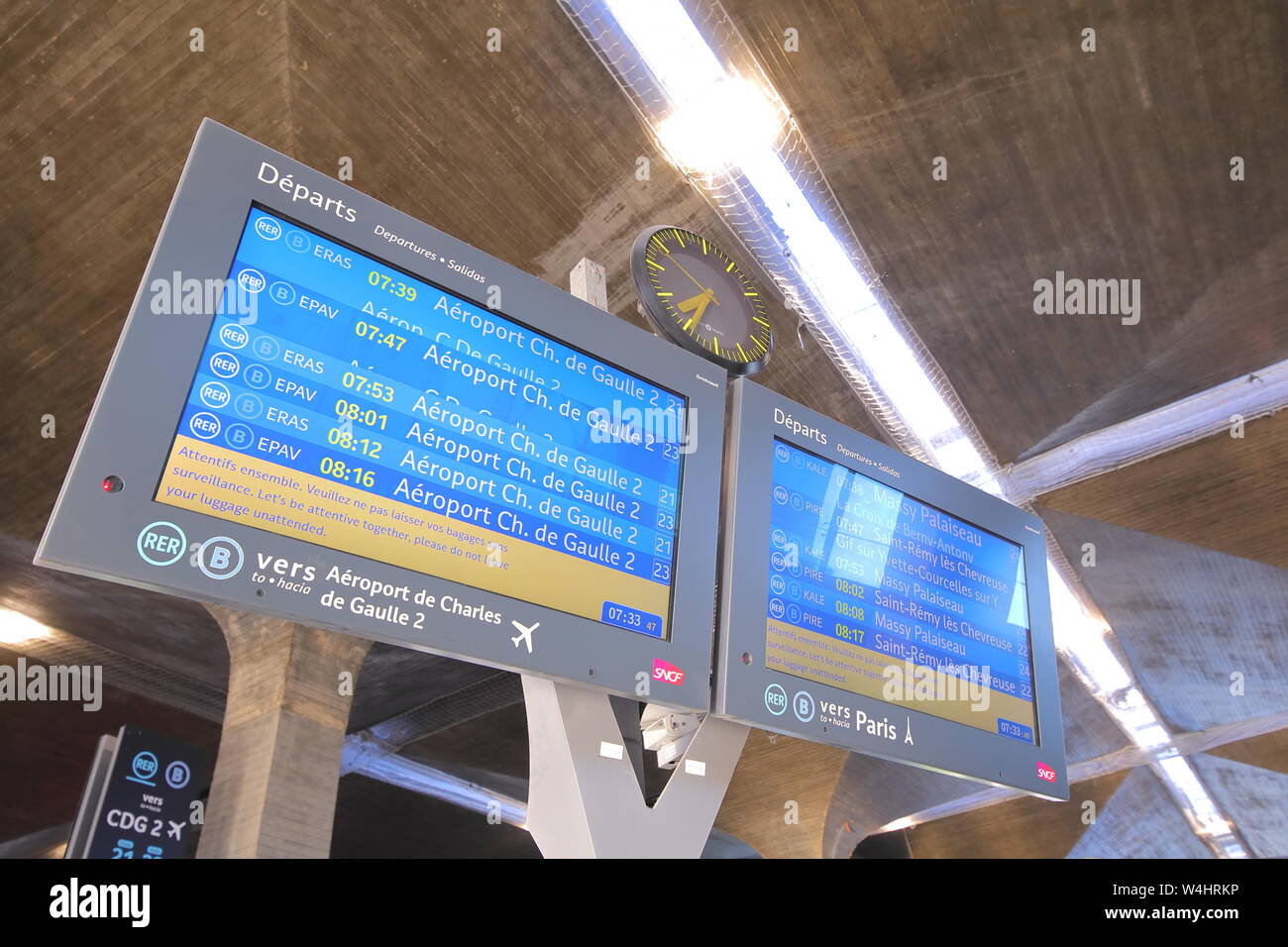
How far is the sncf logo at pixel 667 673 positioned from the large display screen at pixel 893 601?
1.68ft

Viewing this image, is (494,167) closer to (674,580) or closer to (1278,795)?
(674,580)

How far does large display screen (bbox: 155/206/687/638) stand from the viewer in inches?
127

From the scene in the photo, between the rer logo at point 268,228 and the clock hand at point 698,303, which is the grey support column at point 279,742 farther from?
the rer logo at point 268,228

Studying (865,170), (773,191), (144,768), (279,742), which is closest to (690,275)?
(773,191)

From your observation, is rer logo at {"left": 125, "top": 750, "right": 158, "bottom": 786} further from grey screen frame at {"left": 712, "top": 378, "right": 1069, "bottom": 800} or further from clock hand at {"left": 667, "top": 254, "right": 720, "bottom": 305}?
grey screen frame at {"left": 712, "top": 378, "right": 1069, "bottom": 800}

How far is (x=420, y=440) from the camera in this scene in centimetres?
363

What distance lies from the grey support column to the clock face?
7.23 metres

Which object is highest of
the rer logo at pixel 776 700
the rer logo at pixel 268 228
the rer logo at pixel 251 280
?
the rer logo at pixel 268 228

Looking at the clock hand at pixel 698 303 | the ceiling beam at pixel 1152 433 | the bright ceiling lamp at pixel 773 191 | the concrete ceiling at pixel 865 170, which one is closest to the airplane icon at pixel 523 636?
the clock hand at pixel 698 303

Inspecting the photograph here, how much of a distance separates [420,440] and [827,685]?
2154mm

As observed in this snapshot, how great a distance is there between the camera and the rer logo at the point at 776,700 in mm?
4070
